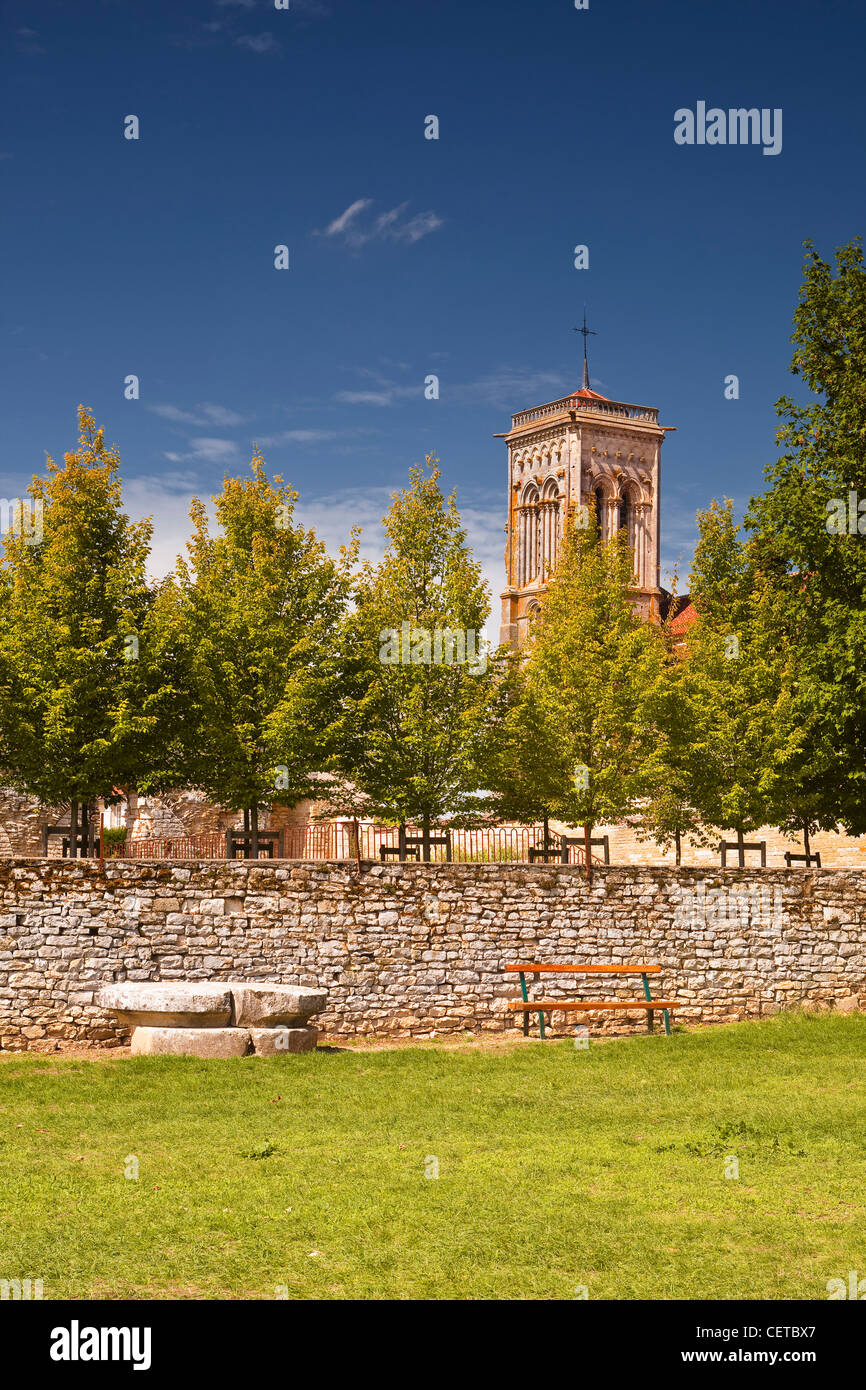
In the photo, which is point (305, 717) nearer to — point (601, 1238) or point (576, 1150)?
point (576, 1150)

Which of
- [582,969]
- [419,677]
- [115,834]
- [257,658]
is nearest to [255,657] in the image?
[257,658]

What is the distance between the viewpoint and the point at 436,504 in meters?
25.5

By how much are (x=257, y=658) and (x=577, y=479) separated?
57324mm

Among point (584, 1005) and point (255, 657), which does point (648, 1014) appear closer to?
point (584, 1005)

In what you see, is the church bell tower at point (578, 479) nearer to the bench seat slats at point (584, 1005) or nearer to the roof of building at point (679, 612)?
the roof of building at point (679, 612)

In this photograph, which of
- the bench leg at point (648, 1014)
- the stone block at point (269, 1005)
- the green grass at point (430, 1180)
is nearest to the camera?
the green grass at point (430, 1180)

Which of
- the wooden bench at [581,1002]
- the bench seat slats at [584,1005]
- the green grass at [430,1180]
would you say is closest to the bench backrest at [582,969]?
the wooden bench at [581,1002]

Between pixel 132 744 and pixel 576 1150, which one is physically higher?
pixel 132 744

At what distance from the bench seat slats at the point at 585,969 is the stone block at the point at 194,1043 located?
4.82 metres

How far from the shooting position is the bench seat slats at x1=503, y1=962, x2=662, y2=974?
18500mm

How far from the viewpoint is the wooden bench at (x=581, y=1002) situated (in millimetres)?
18031

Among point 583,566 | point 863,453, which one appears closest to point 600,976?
point 863,453

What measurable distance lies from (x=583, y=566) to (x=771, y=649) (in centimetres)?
508

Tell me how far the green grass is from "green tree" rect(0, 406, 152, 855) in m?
7.00
